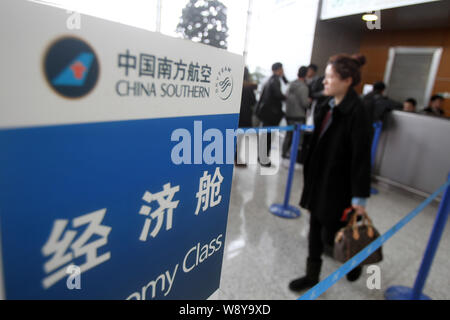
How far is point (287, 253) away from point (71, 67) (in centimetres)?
227

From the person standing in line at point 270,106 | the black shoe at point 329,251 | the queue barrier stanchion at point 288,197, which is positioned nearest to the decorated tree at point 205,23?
the person standing in line at point 270,106

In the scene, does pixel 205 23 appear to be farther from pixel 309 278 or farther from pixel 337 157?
pixel 309 278

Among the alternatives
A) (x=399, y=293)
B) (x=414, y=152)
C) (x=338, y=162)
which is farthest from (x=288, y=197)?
(x=414, y=152)

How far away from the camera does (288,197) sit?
3.02 m

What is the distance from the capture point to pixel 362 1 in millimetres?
822

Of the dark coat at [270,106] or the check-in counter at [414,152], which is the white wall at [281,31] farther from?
the check-in counter at [414,152]

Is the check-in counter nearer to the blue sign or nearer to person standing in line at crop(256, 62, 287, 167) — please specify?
person standing in line at crop(256, 62, 287, 167)

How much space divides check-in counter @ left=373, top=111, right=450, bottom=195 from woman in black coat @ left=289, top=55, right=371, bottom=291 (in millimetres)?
A: 2796

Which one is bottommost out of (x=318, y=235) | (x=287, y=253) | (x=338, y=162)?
(x=287, y=253)

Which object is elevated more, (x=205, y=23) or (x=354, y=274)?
(x=205, y=23)

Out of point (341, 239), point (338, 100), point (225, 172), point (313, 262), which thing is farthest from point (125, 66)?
point (313, 262)

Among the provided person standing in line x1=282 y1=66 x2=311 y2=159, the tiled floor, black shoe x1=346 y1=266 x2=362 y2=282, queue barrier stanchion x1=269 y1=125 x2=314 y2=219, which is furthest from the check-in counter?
black shoe x1=346 y1=266 x2=362 y2=282

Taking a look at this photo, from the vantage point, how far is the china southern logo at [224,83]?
24.3 inches

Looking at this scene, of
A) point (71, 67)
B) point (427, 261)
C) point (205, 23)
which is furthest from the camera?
point (427, 261)
